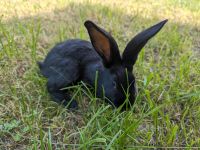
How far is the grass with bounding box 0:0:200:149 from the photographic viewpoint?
2865 millimetres

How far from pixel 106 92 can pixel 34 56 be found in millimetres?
1079

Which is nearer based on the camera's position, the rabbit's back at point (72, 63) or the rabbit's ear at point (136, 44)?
the rabbit's ear at point (136, 44)

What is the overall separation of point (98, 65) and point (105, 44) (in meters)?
0.44

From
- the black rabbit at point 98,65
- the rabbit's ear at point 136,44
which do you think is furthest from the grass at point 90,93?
the rabbit's ear at point 136,44

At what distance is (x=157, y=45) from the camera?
4.86 m

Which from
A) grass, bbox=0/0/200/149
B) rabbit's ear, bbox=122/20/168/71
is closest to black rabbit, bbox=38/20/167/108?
rabbit's ear, bbox=122/20/168/71

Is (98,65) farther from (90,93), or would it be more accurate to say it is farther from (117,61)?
(90,93)

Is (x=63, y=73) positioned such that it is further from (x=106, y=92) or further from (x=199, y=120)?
(x=199, y=120)

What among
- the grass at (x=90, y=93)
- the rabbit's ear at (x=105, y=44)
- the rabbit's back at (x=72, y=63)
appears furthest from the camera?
the rabbit's back at (x=72, y=63)

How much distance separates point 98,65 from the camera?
367cm

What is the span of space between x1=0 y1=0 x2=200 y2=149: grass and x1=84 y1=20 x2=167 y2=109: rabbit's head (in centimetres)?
15

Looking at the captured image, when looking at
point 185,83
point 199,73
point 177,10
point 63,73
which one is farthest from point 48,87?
point 177,10

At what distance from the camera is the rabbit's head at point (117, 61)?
10.5ft

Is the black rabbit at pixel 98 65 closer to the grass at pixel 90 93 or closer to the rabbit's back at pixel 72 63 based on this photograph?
the rabbit's back at pixel 72 63
